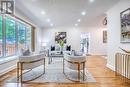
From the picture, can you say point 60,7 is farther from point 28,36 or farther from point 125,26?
point 28,36

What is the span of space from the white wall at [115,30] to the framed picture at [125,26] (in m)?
0.17

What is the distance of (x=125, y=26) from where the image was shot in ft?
17.7

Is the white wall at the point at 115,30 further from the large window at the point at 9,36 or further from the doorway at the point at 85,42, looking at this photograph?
the doorway at the point at 85,42

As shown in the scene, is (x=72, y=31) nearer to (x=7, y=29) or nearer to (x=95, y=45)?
(x=95, y=45)

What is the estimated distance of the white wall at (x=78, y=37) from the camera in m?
14.5

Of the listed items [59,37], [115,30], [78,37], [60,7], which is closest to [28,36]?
[59,37]

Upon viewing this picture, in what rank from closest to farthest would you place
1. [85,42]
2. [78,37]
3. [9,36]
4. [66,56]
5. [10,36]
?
[66,56] < [9,36] < [10,36] < [78,37] < [85,42]

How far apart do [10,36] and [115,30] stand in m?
4.62

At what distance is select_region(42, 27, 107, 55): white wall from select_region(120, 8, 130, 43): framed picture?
883 centimetres

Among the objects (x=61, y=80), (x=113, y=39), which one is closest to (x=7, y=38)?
(x=61, y=80)

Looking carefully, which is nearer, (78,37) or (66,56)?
(66,56)

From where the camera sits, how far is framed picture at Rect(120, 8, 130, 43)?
Result: 5172mm

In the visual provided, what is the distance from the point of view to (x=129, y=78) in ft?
16.5

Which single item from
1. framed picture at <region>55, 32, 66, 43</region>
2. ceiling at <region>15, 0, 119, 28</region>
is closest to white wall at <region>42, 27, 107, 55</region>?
framed picture at <region>55, 32, 66, 43</region>
